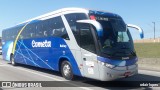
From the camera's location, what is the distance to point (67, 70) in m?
13.8

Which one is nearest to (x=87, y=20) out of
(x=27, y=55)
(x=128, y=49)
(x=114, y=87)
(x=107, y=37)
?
(x=107, y=37)

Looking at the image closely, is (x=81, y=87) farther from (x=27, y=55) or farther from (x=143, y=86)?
(x=27, y=55)

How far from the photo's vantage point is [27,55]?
A: 19047 millimetres

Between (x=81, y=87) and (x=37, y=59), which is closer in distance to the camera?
(x=81, y=87)

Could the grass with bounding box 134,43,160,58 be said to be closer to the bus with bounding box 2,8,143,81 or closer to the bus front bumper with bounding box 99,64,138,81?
the bus with bounding box 2,8,143,81

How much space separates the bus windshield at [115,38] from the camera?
451 inches

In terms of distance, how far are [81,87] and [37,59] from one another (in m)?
6.16

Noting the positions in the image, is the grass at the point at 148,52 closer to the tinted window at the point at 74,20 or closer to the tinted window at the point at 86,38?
the tinted window at the point at 74,20

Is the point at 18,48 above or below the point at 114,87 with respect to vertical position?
above

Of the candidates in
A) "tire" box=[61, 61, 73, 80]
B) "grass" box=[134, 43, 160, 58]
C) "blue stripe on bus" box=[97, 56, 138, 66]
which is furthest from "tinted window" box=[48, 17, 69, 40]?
"grass" box=[134, 43, 160, 58]

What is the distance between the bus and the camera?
37.4 ft

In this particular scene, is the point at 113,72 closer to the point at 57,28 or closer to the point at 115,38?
the point at 115,38

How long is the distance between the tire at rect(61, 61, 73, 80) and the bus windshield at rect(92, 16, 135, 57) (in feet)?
8.77

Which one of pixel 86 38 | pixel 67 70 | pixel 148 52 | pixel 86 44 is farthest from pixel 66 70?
pixel 148 52
